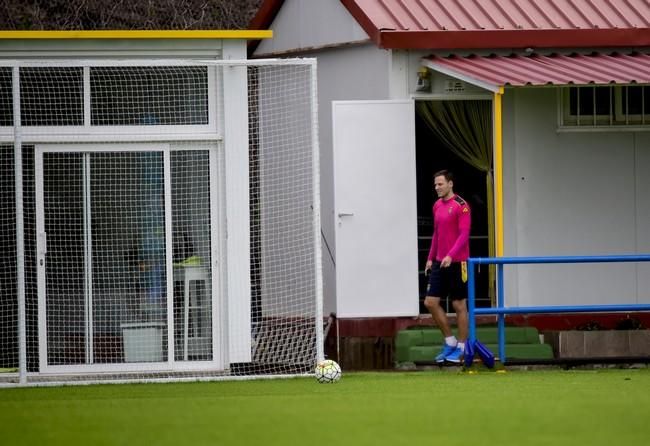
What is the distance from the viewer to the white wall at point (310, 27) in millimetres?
17891

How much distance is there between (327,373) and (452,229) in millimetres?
2300

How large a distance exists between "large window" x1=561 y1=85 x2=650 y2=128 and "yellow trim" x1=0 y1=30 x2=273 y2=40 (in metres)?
3.98

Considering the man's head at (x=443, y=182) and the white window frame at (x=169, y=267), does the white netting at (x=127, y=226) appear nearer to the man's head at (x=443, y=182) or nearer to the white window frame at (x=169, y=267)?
the white window frame at (x=169, y=267)

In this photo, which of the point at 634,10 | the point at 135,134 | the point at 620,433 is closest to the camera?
the point at 620,433

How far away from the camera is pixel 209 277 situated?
1566 centimetres

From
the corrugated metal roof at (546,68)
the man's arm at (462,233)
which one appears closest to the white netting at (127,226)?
the man's arm at (462,233)

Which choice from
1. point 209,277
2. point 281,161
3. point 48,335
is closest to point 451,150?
point 281,161

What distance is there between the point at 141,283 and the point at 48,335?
3.23 feet

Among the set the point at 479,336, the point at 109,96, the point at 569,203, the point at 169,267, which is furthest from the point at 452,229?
the point at 109,96

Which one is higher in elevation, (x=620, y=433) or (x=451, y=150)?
(x=451, y=150)

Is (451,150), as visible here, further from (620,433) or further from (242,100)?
(620,433)

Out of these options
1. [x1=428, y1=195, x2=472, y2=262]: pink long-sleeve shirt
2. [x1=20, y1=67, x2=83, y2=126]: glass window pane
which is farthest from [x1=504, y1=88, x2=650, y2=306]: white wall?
[x1=20, y1=67, x2=83, y2=126]: glass window pane

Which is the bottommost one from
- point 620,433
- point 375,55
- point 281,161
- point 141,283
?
point 620,433

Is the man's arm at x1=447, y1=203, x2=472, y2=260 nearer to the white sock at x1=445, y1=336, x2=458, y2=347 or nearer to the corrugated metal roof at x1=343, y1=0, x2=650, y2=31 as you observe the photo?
the white sock at x1=445, y1=336, x2=458, y2=347
